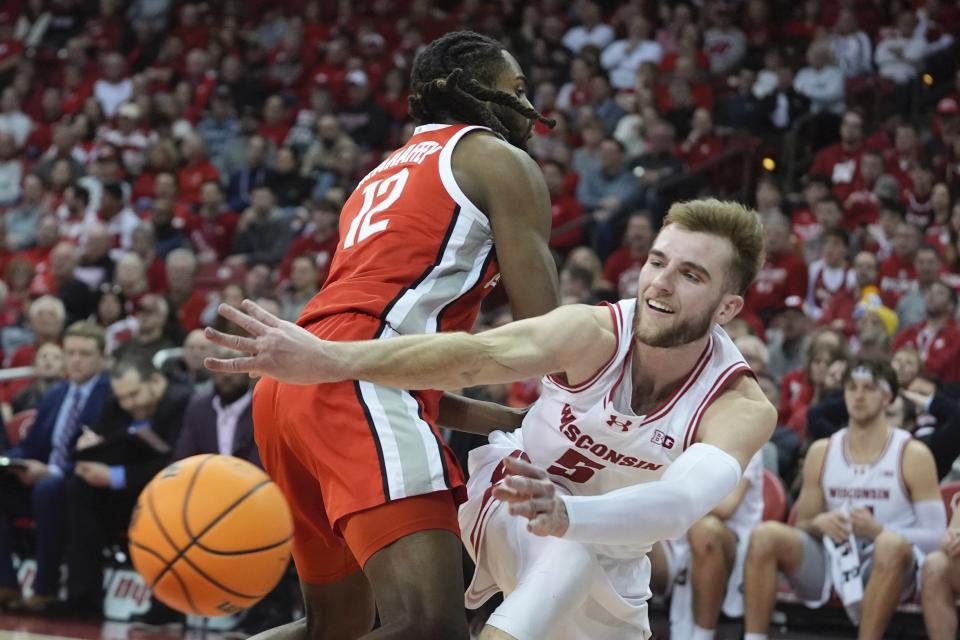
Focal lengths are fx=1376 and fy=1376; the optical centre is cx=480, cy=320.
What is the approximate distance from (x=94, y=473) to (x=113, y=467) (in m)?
0.12

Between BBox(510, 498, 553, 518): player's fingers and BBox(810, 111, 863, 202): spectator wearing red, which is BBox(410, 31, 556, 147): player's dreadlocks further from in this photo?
BBox(810, 111, 863, 202): spectator wearing red

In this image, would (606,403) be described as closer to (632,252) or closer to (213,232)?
(632,252)

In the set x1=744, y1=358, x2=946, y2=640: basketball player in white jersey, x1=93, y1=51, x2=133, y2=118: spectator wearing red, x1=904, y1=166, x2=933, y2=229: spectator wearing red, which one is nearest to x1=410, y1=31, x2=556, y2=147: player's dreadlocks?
x1=744, y1=358, x2=946, y2=640: basketball player in white jersey

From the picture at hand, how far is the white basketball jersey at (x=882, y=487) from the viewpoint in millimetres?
6656

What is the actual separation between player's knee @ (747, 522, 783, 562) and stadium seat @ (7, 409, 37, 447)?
5141 mm

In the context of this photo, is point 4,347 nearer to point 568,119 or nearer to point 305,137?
point 305,137

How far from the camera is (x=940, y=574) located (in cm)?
616

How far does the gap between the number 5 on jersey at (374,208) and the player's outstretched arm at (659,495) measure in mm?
1008

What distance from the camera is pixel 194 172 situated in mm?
14805

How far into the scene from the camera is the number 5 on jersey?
3.82 m

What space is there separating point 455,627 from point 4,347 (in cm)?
979

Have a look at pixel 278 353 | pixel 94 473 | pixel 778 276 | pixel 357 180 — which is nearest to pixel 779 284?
pixel 778 276

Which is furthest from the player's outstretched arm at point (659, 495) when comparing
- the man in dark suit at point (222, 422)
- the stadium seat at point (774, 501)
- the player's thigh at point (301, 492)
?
the man in dark suit at point (222, 422)

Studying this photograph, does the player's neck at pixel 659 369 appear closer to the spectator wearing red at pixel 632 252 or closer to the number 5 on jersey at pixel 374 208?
the number 5 on jersey at pixel 374 208
